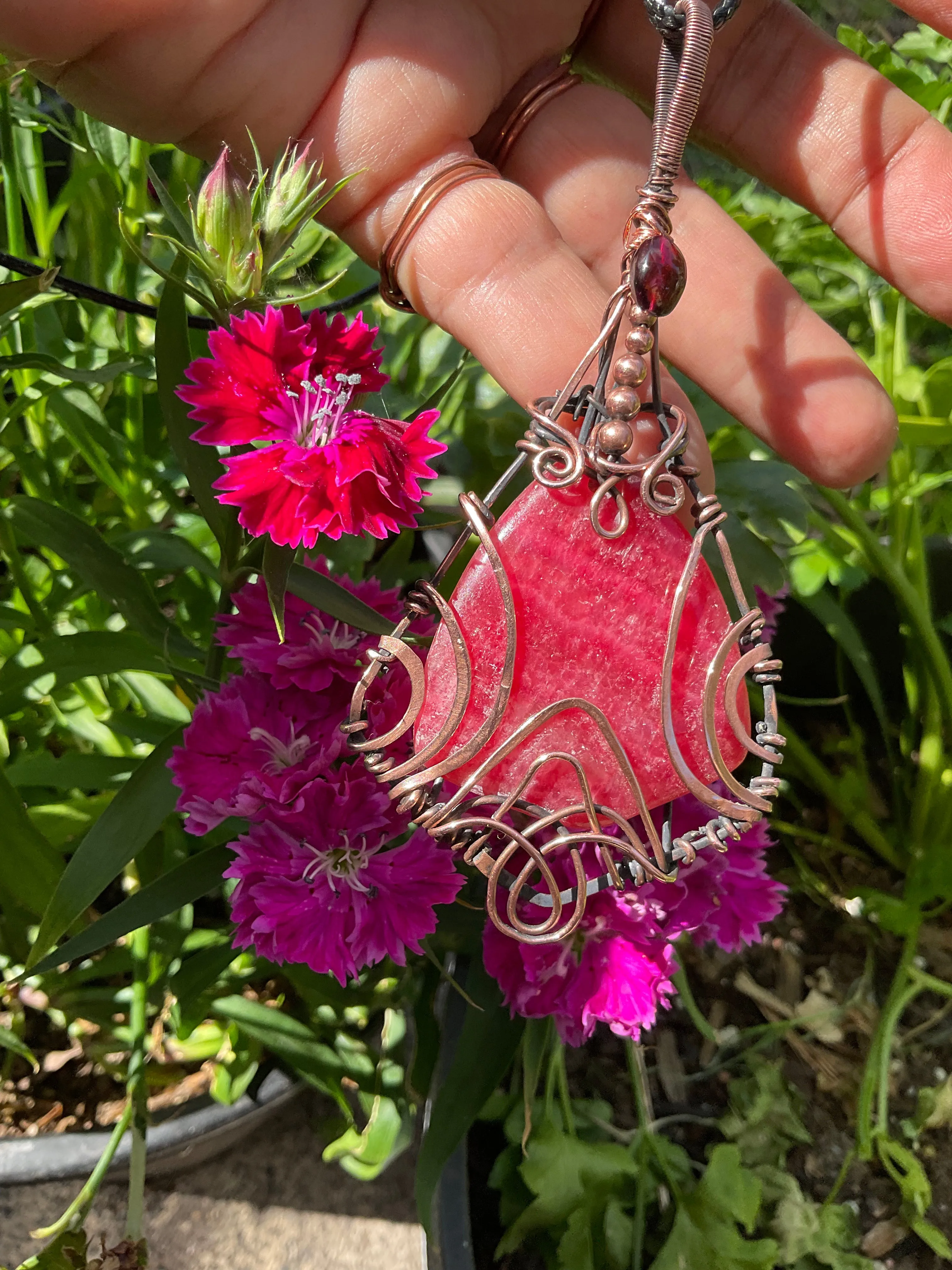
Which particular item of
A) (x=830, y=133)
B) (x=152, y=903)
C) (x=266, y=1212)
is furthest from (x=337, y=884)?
(x=830, y=133)

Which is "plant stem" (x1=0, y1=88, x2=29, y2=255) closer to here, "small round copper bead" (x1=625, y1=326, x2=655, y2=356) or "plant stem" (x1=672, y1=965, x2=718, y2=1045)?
"small round copper bead" (x1=625, y1=326, x2=655, y2=356)

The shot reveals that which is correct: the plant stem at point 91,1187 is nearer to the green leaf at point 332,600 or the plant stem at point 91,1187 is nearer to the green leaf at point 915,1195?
the green leaf at point 332,600

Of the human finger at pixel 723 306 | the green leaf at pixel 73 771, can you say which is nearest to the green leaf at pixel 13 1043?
the green leaf at pixel 73 771

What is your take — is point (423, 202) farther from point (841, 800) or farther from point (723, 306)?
point (841, 800)

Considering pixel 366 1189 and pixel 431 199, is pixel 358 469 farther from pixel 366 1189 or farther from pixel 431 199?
pixel 366 1189

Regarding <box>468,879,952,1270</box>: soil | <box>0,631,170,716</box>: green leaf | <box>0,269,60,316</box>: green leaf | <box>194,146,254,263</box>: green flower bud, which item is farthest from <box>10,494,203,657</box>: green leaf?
<box>468,879,952,1270</box>: soil
